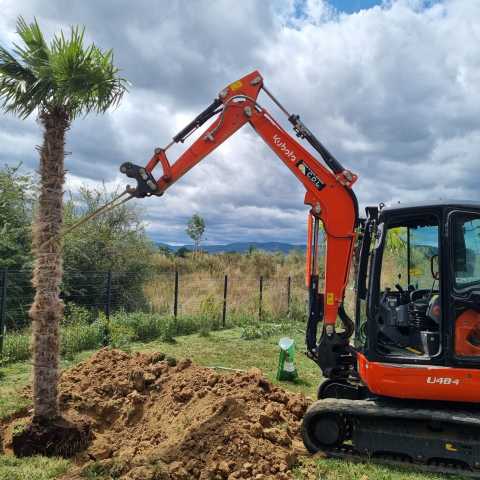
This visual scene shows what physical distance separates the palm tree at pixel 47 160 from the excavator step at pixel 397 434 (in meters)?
2.87

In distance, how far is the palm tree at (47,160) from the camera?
497cm

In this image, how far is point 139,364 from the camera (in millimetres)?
7340

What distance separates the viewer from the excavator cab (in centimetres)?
474

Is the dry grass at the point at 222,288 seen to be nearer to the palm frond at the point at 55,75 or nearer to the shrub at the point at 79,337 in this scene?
the shrub at the point at 79,337

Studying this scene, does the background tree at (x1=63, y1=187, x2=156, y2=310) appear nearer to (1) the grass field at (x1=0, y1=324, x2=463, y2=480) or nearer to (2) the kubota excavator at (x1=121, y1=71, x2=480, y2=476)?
(1) the grass field at (x1=0, y1=324, x2=463, y2=480)

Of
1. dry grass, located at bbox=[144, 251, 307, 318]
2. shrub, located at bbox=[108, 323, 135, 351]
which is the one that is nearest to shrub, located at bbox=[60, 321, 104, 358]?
shrub, located at bbox=[108, 323, 135, 351]

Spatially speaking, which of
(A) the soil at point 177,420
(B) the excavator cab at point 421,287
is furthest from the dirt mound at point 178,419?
(B) the excavator cab at point 421,287

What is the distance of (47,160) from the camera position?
5.15 meters

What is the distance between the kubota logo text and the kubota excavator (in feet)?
0.04

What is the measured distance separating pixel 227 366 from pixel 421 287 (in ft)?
16.2

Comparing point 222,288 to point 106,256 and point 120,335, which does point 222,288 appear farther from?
point 120,335

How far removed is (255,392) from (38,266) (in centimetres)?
312

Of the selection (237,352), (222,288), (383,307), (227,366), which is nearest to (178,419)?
(383,307)

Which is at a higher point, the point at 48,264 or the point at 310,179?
the point at 310,179
